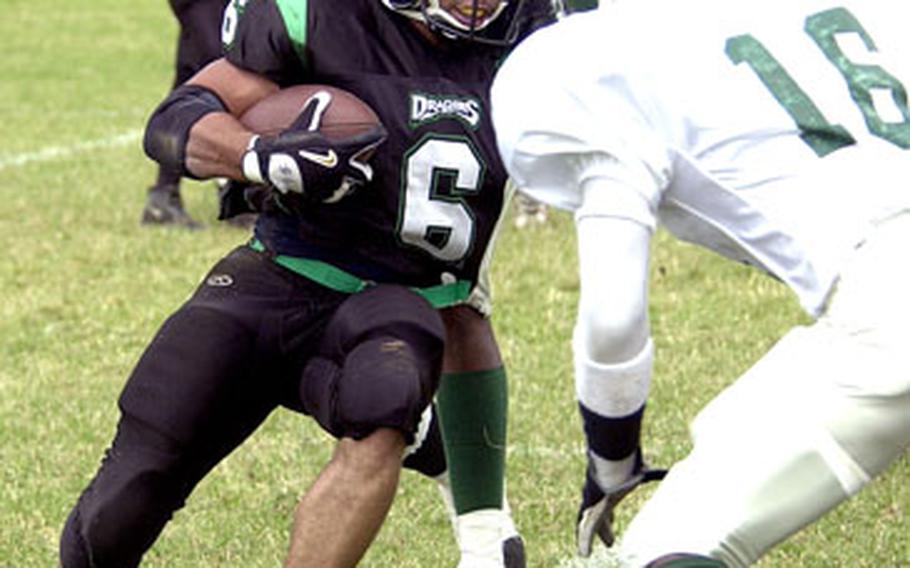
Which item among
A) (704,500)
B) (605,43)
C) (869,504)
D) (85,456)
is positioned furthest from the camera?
(85,456)

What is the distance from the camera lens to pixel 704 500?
2.67m

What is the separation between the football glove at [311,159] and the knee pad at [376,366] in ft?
0.70

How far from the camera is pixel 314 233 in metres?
3.64

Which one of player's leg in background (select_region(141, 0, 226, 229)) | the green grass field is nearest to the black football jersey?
the green grass field

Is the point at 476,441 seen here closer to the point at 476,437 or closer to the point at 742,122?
the point at 476,437

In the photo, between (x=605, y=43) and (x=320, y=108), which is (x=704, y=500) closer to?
(x=605, y=43)

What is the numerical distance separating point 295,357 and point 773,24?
1115 mm

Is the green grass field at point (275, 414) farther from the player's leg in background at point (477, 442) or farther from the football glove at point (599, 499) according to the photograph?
the football glove at point (599, 499)

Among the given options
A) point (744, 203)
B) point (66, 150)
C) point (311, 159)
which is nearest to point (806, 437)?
point (744, 203)

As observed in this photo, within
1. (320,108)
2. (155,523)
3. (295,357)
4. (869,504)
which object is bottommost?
(869,504)

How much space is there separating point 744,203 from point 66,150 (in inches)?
288

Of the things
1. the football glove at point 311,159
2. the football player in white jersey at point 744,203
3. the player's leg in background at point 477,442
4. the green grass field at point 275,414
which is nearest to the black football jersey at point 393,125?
the football glove at point 311,159

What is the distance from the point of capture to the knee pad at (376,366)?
3293mm

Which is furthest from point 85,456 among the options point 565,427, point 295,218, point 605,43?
point 605,43
